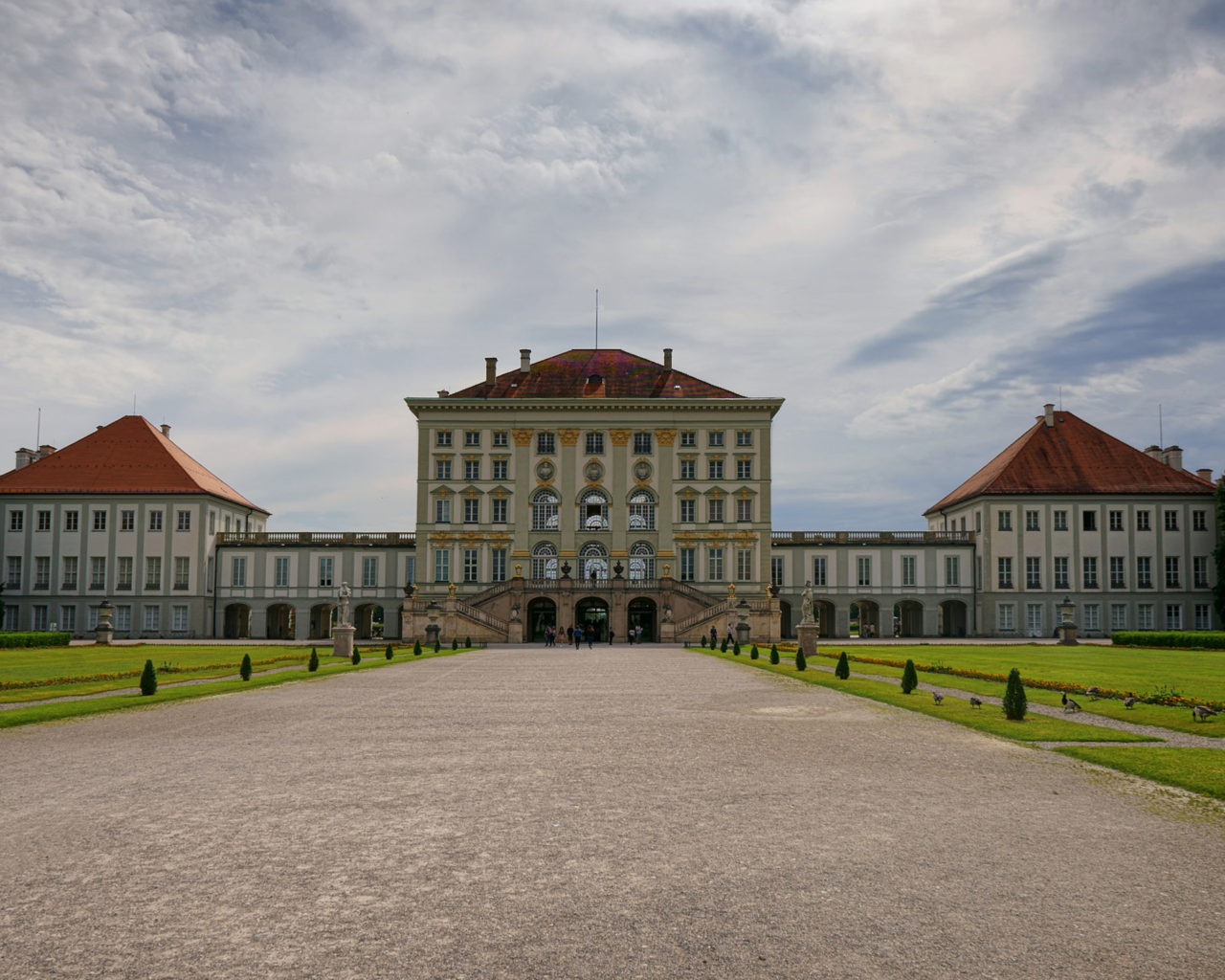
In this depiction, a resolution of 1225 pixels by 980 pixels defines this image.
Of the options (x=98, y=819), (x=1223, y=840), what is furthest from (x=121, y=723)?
(x=1223, y=840)

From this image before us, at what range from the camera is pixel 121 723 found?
18938mm

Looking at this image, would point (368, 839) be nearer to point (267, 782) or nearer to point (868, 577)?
point (267, 782)

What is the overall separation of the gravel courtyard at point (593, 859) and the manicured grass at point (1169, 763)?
0.52 meters

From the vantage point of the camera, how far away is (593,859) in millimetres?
9000

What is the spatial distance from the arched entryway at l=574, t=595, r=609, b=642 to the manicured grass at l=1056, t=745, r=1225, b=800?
2083 inches

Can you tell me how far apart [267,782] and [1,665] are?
95.2 ft

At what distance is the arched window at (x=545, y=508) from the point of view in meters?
72.3

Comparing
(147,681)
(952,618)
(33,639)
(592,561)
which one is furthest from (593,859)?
(952,618)

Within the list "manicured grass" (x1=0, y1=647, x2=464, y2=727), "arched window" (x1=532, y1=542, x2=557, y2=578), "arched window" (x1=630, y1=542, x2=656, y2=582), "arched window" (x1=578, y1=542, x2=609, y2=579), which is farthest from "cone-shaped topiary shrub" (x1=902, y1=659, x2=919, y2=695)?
"arched window" (x1=532, y1=542, x2=557, y2=578)

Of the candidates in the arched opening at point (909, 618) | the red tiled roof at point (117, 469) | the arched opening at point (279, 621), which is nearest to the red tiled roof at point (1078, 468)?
the arched opening at point (909, 618)

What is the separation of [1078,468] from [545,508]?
123 ft

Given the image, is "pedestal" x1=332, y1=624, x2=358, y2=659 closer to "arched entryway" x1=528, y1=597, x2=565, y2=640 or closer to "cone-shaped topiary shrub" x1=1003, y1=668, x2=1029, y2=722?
"arched entryway" x1=528, y1=597, x2=565, y2=640

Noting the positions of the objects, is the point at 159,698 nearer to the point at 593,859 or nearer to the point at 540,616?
the point at 593,859

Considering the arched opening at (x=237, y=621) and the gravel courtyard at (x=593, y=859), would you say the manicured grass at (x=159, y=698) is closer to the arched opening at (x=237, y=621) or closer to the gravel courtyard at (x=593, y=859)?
the gravel courtyard at (x=593, y=859)
